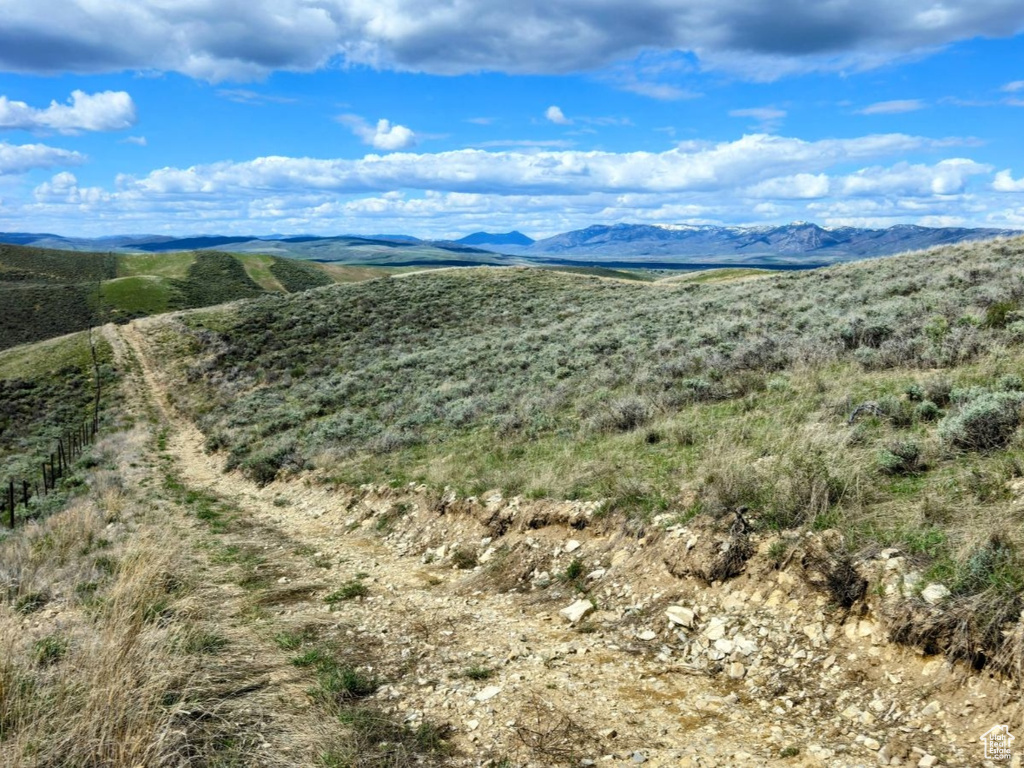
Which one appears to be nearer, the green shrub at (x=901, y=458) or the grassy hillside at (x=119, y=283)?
the green shrub at (x=901, y=458)

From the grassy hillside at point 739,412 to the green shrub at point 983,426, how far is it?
0.02 m

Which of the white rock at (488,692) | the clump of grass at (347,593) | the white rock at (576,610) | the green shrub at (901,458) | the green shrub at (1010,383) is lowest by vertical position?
the clump of grass at (347,593)

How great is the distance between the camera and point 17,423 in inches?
1307

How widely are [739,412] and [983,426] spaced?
12.8 ft

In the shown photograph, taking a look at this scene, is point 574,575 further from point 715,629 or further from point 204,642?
point 204,642

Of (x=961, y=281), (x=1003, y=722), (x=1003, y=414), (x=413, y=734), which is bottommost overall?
(x=413, y=734)

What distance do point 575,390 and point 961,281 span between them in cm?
1246

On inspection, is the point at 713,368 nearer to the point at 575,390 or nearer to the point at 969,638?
the point at 575,390

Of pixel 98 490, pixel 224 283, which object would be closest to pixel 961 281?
pixel 98 490

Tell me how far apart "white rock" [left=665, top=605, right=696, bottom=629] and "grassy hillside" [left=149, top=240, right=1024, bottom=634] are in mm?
1243

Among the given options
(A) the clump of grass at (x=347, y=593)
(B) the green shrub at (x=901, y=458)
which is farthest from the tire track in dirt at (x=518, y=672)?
(B) the green shrub at (x=901, y=458)

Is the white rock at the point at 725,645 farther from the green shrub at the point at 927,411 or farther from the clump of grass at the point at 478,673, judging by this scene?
the green shrub at the point at 927,411

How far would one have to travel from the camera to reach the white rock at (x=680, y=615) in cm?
615

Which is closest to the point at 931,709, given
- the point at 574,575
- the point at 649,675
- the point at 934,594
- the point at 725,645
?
the point at 934,594
